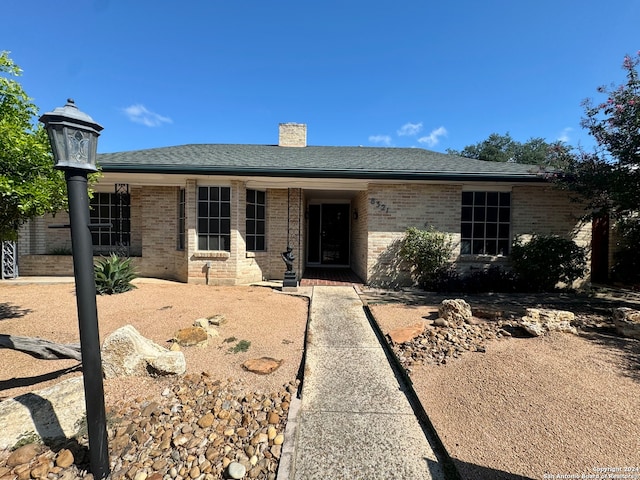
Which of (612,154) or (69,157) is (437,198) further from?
(69,157)

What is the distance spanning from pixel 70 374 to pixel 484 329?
217 inches

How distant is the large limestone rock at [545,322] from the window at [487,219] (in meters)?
3.79

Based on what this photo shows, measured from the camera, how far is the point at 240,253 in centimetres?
844

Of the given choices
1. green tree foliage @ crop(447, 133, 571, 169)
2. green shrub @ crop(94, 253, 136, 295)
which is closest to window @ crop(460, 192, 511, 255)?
green shrub @ crop(94, 253, 136, 295)

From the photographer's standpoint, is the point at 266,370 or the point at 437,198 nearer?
the point at 266,370

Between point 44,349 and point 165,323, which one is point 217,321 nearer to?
point 165,323

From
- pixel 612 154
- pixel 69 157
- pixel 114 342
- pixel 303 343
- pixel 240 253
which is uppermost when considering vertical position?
pixel 612 154

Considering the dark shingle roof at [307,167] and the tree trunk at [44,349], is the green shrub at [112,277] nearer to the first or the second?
the dark shingle roof at [307,167]

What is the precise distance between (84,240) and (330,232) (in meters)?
10.2

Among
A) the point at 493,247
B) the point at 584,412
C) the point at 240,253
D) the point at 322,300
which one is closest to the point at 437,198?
the point at 493,247

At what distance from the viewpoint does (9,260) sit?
848cm

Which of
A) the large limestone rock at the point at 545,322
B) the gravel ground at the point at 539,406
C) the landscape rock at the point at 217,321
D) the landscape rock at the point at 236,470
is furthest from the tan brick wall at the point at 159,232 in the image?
the large limestone rock at the point at 545,322

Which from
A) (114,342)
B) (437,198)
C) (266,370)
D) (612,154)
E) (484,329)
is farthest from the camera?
(437,198)

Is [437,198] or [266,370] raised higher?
[437,198]
